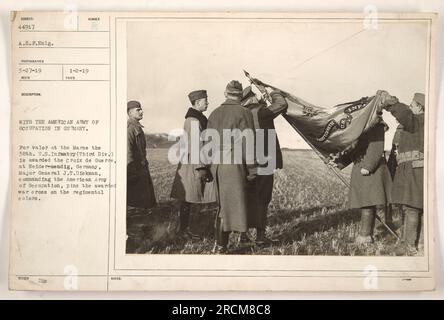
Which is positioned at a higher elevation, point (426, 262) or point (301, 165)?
point (301, 165)

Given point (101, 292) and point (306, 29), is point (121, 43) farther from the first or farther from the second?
point (101, 292)

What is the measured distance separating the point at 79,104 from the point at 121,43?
455 millimetres

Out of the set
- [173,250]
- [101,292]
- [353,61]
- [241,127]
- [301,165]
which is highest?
[353,61]

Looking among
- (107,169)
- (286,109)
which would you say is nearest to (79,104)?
(107,169)

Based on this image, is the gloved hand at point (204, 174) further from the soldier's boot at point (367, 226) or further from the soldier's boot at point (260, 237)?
the soldier's boot at point (367, 226)

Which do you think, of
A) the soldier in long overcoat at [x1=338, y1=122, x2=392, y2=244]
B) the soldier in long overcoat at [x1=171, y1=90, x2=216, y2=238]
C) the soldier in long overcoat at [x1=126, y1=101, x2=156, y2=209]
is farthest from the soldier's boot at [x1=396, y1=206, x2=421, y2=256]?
the soldier in long overcoat at [x1=126, y1=101, x2=156, y2=209]

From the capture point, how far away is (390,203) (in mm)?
3627

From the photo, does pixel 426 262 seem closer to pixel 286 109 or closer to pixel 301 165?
pixel 301 165

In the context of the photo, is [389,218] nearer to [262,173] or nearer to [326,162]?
[326,162]

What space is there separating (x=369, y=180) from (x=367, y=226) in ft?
0.93

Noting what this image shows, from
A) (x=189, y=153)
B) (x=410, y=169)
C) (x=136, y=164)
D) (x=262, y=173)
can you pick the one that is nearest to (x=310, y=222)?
(x=262, y=173)

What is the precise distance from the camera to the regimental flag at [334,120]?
3637 millimetres

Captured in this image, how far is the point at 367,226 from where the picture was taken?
3.62 meters

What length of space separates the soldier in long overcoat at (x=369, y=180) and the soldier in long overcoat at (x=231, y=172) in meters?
0.64
